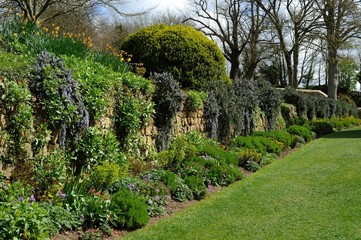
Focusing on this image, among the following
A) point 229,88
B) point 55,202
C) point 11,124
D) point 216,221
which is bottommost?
point 216,221

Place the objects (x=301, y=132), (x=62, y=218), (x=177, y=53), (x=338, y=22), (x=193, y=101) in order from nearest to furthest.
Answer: (x=62, y=218)
(x=193, y=101)
(x=177, y=53)
(x=301, y=132)
(x=338, y=22)

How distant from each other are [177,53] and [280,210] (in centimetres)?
546

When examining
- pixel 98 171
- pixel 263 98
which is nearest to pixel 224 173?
pixel 98 171

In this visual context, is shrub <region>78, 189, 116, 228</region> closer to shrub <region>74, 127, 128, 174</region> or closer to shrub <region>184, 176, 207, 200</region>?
shrub <region>74, 127, 128, 174</region>

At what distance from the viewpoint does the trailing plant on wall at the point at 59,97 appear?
4.79 meters

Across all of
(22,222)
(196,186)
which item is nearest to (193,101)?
(196,186)

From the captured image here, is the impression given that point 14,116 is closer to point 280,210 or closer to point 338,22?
point 280,210

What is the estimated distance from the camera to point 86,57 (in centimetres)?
739

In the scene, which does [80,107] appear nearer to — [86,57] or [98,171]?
[98,171]

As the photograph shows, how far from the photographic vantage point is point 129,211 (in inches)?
175

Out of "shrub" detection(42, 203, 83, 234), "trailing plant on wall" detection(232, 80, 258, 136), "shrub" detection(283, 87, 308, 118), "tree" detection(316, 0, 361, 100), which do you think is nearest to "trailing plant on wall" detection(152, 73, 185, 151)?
"trailing plant on wall" detection(232, 80, 258, 136)

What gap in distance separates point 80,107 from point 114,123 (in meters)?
1.16

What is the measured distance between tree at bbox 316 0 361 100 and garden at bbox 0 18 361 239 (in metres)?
14.6

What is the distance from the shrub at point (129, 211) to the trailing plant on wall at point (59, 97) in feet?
3.63
